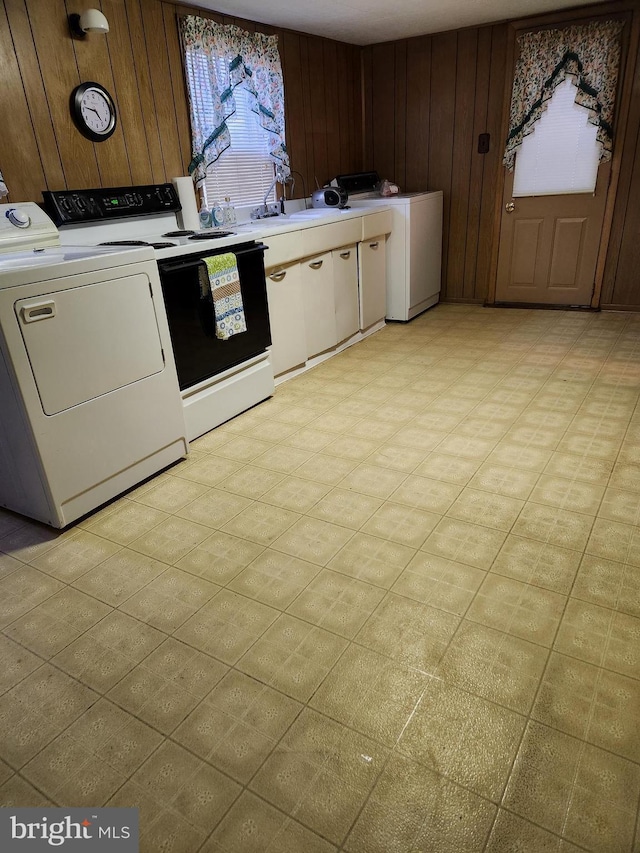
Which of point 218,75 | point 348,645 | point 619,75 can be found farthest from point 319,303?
point 619,75

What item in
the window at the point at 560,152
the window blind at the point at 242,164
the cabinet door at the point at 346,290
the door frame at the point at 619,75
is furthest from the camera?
the window at the point at 560,152

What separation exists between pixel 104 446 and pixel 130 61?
2.17 m

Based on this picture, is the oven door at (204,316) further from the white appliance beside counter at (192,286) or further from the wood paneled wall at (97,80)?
the wood paneled wall at (97,80)

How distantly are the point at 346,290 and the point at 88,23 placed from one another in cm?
212

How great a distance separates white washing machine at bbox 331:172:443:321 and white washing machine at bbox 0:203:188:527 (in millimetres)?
2617

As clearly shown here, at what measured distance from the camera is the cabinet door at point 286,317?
339 centimetres

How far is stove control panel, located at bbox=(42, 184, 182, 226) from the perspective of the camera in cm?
271

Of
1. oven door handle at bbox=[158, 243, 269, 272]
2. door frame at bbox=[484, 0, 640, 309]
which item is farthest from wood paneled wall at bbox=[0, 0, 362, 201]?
door frame at bbox=[484, 0, 640, 309]

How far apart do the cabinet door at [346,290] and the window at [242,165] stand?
78cm

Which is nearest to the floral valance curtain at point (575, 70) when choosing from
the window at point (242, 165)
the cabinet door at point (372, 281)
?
the cabinet door at point (372, 281)

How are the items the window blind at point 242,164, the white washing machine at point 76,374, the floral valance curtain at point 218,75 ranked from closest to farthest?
1. the white washing machine at point 76,374
2. the floral valance curtain at point 218,75
3. the window blind at point 242,164

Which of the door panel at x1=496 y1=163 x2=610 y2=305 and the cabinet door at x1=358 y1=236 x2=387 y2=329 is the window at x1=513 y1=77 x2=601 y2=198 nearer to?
the door panel at x1=496 y1=163 x2=610 y2=305

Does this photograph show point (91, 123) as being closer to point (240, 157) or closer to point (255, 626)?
point (240, 157)

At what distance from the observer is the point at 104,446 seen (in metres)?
2.28
